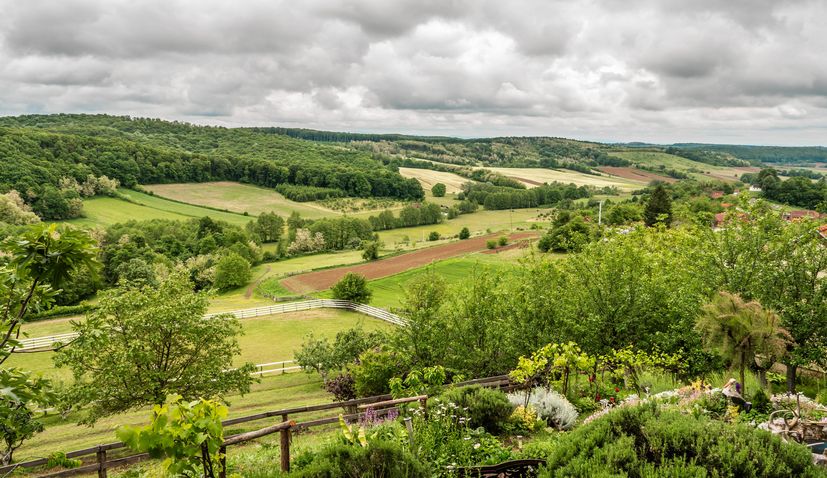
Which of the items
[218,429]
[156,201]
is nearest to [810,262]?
[218,429]

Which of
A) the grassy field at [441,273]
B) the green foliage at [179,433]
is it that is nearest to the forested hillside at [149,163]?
the grassy field at [441,273]

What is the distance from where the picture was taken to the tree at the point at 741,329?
339 inches

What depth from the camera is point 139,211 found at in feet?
276

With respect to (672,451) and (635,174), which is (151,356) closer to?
(672,451)

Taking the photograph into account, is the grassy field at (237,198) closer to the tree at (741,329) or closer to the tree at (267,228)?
the tree at (267,228)

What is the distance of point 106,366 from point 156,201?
91.4m

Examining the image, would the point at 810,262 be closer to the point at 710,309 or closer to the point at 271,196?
the point at 710,309

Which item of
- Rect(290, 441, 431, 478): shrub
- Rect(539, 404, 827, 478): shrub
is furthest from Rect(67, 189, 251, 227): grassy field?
Rect(539, 404, 827, 478): shrub

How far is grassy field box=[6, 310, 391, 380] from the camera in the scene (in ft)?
97.0

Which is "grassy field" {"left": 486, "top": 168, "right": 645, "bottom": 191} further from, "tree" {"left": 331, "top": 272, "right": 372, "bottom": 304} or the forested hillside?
"tree" {"left": 331, "top": 272, "right": 372, "bottom": 304}

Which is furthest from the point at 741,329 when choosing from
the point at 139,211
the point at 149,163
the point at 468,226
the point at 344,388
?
the point at 149,163

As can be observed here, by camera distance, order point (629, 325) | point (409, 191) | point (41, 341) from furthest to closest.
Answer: point (409, 191), point (41, 341), point (629, 325)

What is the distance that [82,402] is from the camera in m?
14.7

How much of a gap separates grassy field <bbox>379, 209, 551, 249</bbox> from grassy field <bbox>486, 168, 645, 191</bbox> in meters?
37.7
